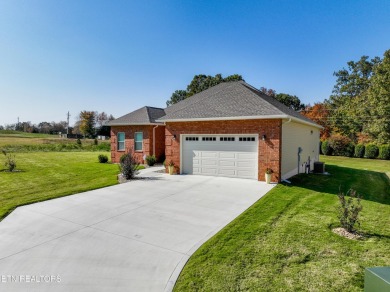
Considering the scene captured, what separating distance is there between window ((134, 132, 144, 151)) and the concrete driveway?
27.8 ft

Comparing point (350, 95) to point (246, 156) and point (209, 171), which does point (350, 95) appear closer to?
point (246, 156)

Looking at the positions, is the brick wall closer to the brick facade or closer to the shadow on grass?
the shadow on grass

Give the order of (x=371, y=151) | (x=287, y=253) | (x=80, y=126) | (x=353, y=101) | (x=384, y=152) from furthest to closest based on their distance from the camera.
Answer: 1. (x=80, y=126)
2. (x=353, y=101)
3. (x=371, y=151)
4. (x=384, y=152)
5. (x=287, y=253)

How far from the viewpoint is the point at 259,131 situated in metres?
11.7

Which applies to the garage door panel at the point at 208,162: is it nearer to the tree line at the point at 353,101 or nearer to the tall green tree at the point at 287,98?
the tree line at the point at 353,101

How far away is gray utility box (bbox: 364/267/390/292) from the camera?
6.33ft

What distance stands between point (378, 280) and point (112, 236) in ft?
16.8

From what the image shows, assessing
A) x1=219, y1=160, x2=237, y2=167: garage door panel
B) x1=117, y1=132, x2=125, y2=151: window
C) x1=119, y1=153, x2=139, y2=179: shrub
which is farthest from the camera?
x1=117, y1=132, x2=125, y2=151: window

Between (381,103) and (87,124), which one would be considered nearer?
(381,103)

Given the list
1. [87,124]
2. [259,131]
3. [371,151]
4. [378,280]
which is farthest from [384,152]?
[87,124]

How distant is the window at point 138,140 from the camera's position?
18255 mm

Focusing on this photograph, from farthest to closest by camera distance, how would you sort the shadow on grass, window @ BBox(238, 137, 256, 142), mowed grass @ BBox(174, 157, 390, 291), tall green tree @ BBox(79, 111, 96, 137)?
tall green tree @ BBox(79, 111, 96, 137) < window @ BBox(238, 137, 256, 142) < the shadow on grass < mowed grass @ BBox(174, 157, 390, 291)

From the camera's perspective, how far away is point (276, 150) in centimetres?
1127

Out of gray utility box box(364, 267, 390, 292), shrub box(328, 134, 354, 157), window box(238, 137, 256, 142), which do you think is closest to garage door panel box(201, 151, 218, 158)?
window box(238, 137, 256, 142)
